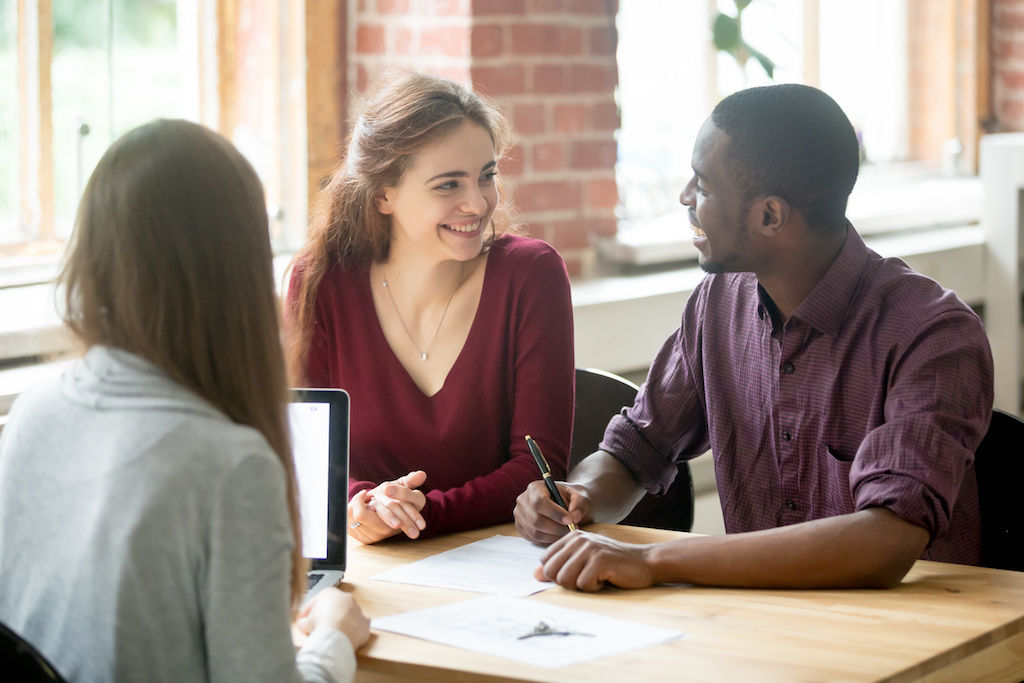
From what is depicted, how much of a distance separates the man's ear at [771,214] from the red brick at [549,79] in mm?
1216

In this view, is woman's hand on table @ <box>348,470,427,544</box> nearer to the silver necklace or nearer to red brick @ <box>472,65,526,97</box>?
the silver necklace

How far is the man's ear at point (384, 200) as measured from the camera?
6.78 feet

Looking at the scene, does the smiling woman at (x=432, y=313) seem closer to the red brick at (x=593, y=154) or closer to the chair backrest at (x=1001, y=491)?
the chair backrest at (x=1001, y=491)

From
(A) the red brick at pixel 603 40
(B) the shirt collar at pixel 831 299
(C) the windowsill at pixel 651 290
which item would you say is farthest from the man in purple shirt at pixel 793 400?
(A) the red brick at pixel 603 40

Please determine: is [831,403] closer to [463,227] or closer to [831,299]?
[831,299]

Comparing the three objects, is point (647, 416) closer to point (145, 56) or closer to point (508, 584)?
point (508, 584)

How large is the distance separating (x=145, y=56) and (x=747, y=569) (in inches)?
70.4

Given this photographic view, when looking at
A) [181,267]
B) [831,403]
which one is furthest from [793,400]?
[181,267]

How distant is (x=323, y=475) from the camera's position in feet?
5.05

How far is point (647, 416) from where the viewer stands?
2018 mm

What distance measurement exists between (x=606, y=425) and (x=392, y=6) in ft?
3.88

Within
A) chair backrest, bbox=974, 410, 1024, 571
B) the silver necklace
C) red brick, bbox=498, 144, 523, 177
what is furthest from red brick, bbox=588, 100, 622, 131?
chair backrest, bbox=974, 410, 1024, 571

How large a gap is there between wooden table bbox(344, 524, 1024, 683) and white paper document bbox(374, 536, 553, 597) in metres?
0.03

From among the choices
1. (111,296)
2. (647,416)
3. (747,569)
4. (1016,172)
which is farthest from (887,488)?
(1016,172)
